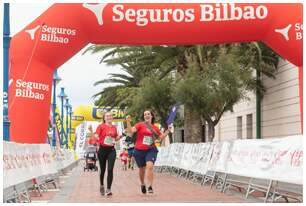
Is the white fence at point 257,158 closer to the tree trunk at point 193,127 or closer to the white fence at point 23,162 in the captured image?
the white fence at point 23,162

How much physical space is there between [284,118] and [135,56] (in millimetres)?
7058

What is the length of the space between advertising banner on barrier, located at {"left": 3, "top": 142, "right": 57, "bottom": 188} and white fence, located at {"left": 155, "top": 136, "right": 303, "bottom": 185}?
3.89 metres

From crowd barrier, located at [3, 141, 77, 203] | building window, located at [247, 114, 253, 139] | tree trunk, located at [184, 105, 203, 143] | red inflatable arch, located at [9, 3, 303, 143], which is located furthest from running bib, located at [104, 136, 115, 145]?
building window, located at [247, 114, 253, 139]

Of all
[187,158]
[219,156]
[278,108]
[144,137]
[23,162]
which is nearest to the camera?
[23,162]

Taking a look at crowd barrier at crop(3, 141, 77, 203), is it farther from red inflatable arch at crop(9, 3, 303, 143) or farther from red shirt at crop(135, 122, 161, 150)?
red shirt at crop(135, 122, 161, 150)

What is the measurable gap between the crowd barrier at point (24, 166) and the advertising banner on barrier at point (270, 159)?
394 centimetres

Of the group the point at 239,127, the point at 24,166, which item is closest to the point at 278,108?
the point at 239,127

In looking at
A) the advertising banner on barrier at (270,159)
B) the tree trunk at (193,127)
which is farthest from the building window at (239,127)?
the advertising banner on barrier at (270,159)

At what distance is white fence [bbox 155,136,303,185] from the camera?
9.48m

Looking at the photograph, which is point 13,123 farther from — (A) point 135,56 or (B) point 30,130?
(A) point 135,56

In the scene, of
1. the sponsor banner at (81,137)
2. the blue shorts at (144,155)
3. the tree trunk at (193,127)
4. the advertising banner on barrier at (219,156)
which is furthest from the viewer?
the sponsor banner at (81,137)

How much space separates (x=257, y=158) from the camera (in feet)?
36.8

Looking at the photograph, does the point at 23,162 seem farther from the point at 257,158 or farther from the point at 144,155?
the point at 257,158

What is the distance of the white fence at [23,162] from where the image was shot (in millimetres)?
9609
